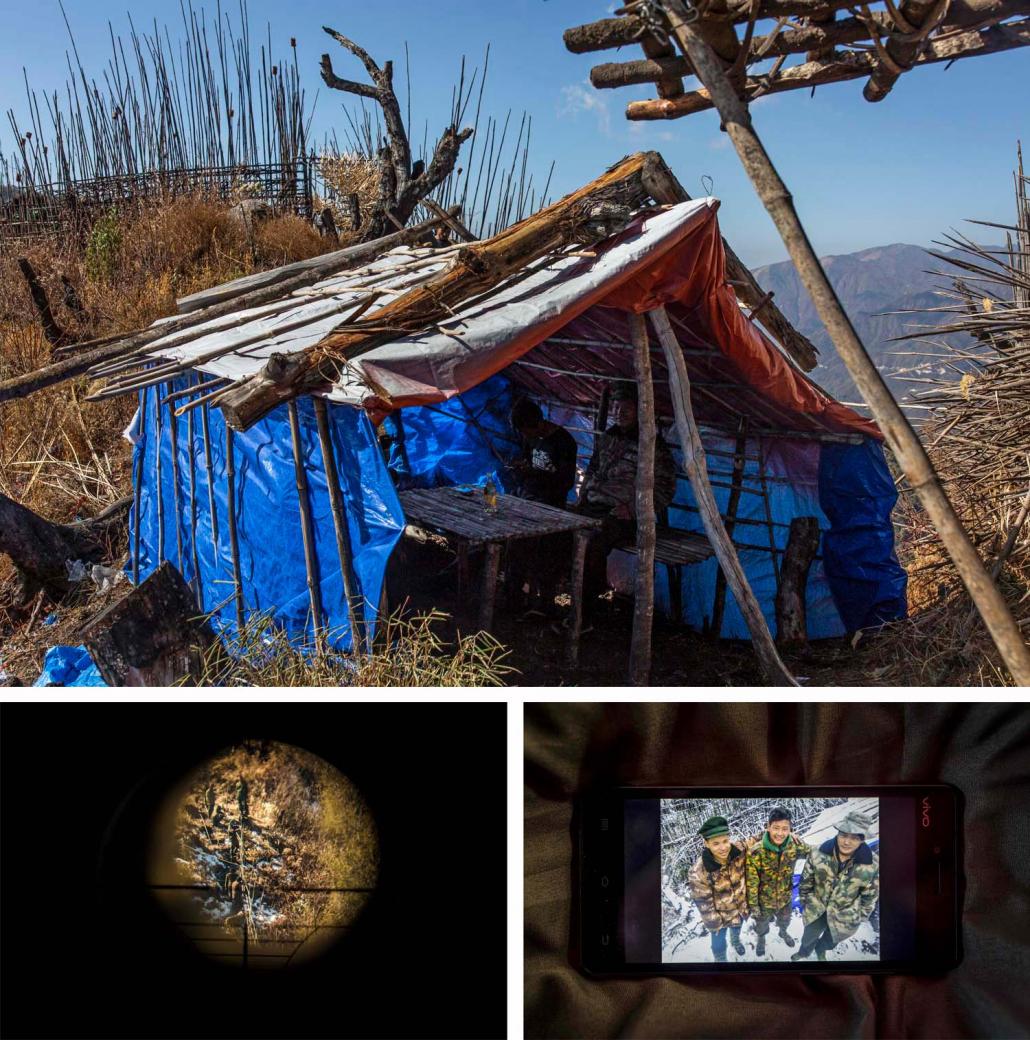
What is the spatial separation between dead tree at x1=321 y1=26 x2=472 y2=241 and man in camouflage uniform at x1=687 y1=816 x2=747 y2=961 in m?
10.7

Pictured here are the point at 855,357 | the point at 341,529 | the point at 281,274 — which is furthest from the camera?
the point at 281,274

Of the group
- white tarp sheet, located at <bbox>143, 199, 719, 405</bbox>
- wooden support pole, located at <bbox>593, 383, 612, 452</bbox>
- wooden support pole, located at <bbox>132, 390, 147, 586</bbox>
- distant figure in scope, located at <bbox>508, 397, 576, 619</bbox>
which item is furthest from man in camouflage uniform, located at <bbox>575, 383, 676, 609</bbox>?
wooden support pole, located at <bbox>132, 390, 147, 586</bbox>

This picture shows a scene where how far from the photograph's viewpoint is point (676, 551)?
240 inches

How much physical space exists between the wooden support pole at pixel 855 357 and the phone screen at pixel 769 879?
502 mm

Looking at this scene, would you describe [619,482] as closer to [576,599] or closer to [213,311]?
[576,599]

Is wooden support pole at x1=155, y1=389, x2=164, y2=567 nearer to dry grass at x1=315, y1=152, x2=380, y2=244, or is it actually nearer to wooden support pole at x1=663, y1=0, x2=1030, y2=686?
wooden support pole at x1=663, y1=0, x2=1030, y2=686

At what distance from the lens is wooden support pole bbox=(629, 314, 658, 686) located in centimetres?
518

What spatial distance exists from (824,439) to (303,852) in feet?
16.9

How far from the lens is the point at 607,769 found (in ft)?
7.07

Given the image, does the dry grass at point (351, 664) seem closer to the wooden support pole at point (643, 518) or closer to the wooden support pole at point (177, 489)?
the wooden support pole at point (643, 518)

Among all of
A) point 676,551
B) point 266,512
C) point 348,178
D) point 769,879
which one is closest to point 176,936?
point 769,879

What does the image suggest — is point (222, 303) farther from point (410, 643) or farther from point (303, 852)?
point (303, 852)

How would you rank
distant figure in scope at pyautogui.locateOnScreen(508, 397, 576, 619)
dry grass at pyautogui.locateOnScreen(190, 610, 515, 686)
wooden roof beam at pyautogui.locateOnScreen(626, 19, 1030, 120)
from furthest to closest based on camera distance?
distant figure in scope at pyautogui.locateOnScreen(508, 397, 576, 619), dry grass at pyautogui.locateOnScreen(190, 610, 515, 686), wooden roof beam at pyautogui.locateOnScreen(626, 19, 1030, 120)

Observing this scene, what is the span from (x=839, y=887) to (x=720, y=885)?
0.25m
